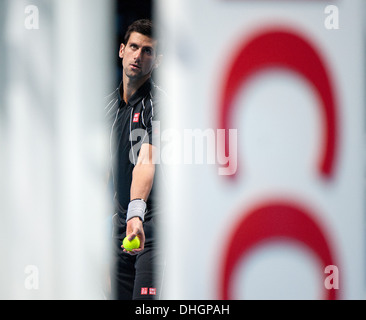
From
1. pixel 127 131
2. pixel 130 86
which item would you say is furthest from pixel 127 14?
pixel 127 131

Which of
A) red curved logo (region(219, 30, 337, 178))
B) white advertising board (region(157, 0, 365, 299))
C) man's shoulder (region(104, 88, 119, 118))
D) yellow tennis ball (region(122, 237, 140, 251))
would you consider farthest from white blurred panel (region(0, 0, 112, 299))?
red curved logo (region(219, 30, 337, 178))

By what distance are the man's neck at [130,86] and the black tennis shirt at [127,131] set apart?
17 millimetres

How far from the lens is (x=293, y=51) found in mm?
2693

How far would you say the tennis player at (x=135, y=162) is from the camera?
8.76 feet

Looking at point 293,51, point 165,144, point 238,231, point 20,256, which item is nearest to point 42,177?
point 20,256

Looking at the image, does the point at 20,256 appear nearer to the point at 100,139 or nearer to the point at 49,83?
the point at 100,139

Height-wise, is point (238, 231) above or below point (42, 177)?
below

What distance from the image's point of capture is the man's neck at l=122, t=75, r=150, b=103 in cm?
270

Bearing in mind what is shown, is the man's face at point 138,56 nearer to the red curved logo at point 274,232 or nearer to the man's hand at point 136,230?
the man's hand at point 136,230

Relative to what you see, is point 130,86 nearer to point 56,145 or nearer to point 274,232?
point 56,145

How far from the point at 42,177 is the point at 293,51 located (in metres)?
1.58

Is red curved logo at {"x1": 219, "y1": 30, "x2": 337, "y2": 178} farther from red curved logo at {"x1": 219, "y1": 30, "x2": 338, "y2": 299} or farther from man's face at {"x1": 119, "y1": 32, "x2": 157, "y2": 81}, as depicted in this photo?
man's face at {"x1": 119, "y1": 32, "x2": 157, "y2": 81}

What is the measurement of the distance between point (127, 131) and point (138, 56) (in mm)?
424

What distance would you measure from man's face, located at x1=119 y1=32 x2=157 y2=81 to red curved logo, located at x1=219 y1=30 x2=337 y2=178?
Answer: 44 cm
